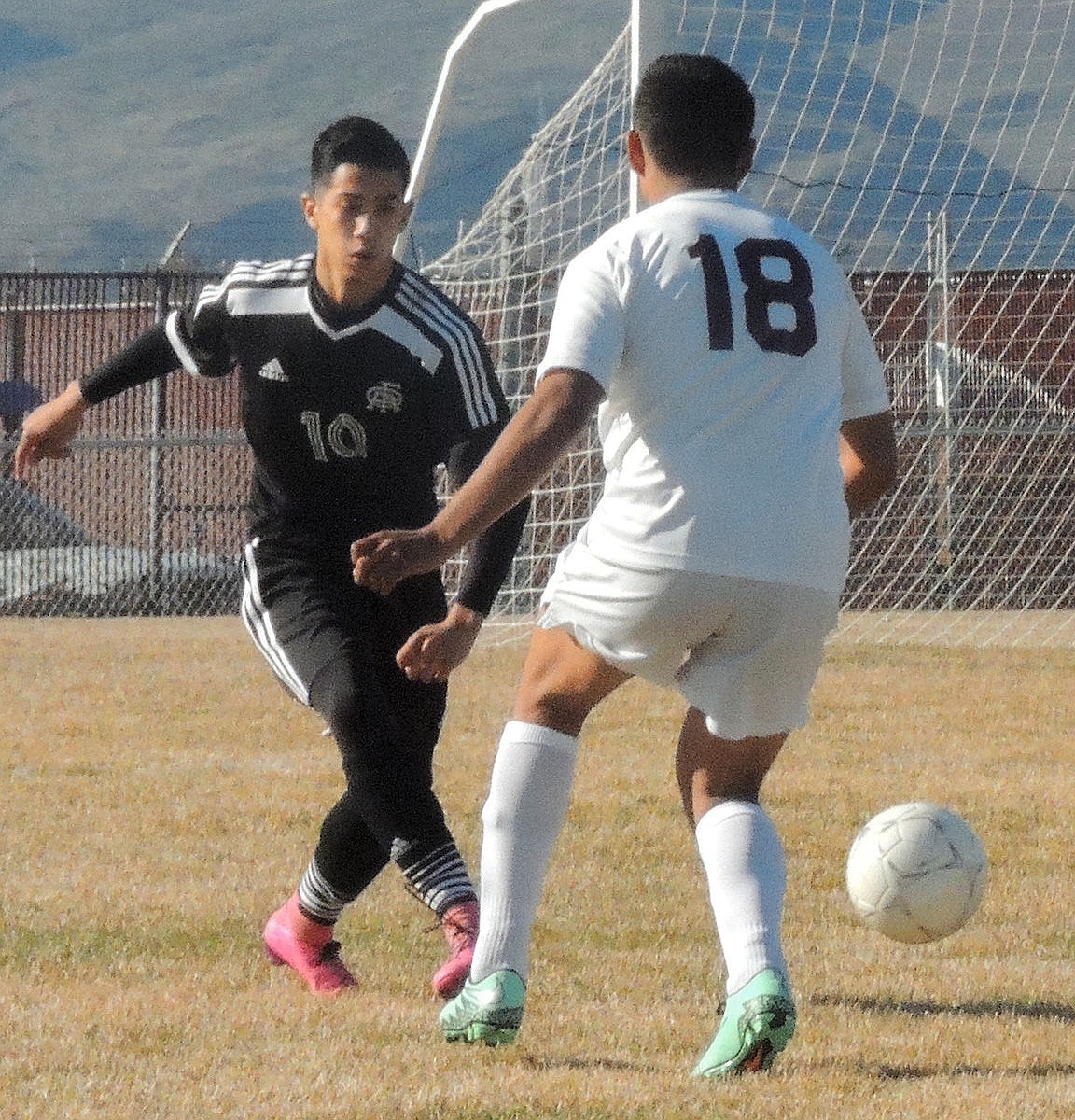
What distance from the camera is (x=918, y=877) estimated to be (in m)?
4.57

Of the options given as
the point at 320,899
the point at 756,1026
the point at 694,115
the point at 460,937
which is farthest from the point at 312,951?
the point at 694,115

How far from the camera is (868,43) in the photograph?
11.7 meters

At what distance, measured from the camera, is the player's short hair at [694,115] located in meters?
3.53

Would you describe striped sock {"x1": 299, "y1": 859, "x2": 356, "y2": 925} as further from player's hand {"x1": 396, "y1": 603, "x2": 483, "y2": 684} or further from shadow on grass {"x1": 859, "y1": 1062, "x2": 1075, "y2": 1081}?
shadow on grass {"x1": 859, "y1": 1062, "x2": 1075, "y2": 1081}

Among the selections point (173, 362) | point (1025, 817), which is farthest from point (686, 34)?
point (173, 362)

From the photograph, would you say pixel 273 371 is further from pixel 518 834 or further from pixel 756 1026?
pixel 756 1026

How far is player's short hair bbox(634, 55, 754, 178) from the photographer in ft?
Result: 11.6

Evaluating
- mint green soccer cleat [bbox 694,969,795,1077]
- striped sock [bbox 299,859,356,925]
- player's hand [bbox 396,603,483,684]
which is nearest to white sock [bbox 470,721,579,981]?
player's hand [bbox 396,603,483,684]

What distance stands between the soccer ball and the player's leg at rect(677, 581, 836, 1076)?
3.29 feet

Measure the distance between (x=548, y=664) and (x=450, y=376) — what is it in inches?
33.5

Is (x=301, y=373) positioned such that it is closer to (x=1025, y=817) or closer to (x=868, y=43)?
(x=1025, y=817)

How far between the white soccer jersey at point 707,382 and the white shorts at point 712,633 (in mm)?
33

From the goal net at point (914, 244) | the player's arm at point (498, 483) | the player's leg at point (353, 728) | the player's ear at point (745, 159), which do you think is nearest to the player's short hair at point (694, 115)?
the player's ear at point (745, 159)

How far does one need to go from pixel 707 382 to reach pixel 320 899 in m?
1.61
